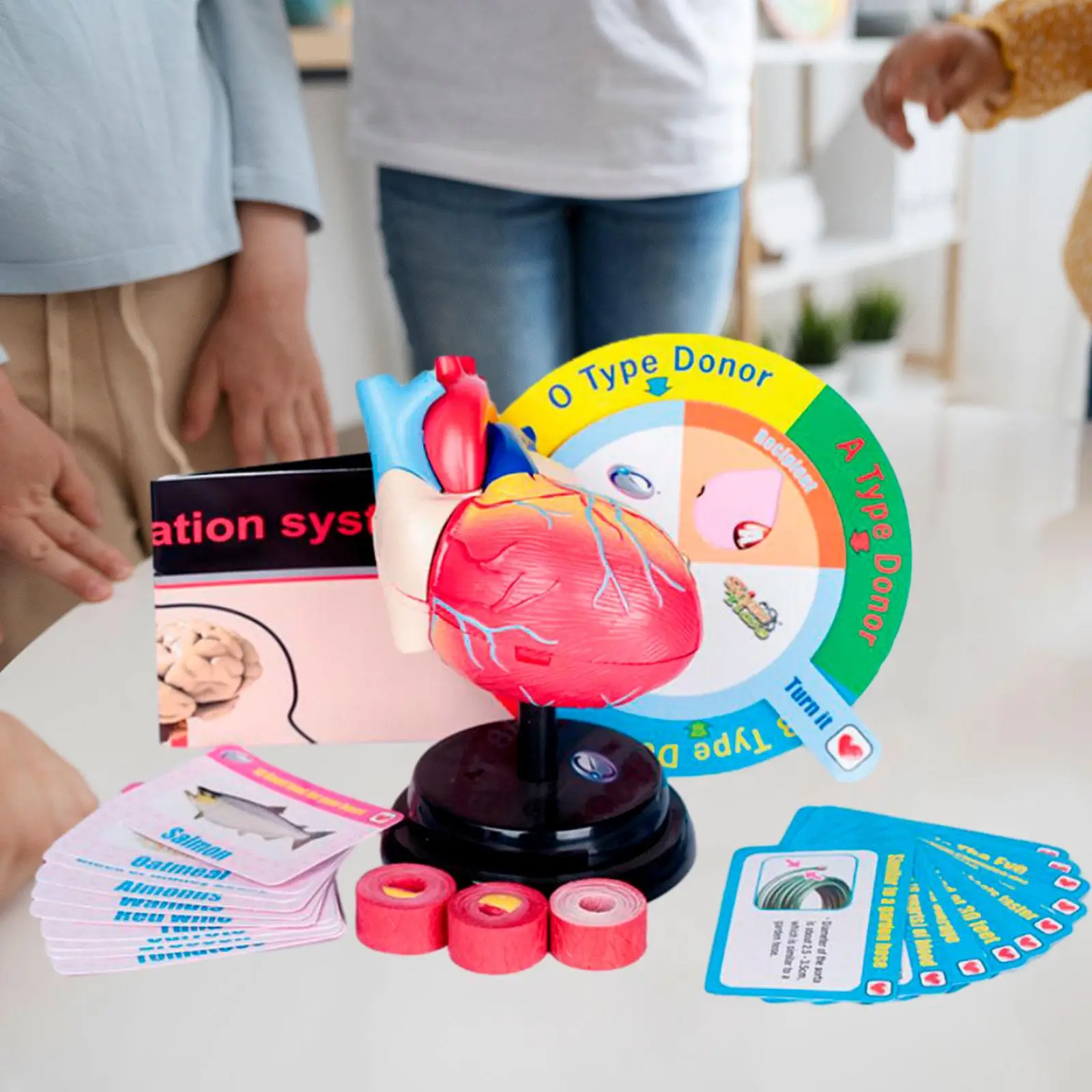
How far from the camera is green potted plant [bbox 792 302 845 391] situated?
263 cm

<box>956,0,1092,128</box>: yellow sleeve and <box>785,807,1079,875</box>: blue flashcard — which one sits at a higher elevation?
<box>956,0,1092,128</box>: yellow sleeve

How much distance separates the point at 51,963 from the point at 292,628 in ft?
0.70

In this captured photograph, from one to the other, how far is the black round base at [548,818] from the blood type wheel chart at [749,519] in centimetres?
5

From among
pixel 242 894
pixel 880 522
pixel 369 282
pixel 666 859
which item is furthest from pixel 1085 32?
pixel 369 282

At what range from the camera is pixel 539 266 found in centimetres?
102

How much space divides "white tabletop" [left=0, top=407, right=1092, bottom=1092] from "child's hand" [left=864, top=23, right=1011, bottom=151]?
0.47 m

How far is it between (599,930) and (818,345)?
230cm

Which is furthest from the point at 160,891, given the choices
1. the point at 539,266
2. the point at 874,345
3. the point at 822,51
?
the point at 874,345

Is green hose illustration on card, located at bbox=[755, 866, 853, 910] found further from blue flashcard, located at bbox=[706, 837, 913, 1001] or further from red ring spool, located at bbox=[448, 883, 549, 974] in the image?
red ring spool, located at bbox=[448, 883, 549, 974]

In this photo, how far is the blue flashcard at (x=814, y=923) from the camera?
0.49 meters

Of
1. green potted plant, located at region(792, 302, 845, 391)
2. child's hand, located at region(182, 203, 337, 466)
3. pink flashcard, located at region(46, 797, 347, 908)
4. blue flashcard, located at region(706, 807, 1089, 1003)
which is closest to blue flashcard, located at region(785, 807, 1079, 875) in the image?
blue flashcard, located at region(706, 807, 1089, 1003)

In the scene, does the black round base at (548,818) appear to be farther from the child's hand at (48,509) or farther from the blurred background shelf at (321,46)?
the blurred background shelf at (321,46)

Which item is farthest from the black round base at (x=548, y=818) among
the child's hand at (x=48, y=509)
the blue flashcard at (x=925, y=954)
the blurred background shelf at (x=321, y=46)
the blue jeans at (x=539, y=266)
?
the blurred background shelf at (x=321, y=46)

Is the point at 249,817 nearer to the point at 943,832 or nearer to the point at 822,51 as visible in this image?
the point at 943,832
